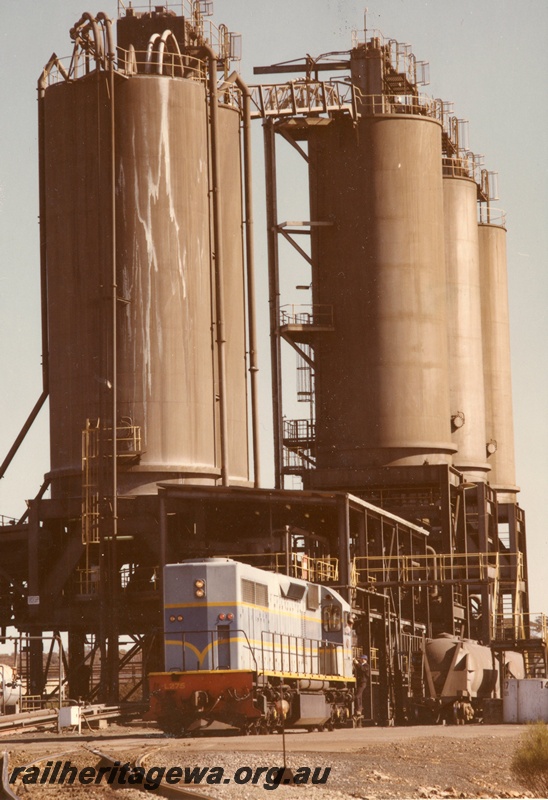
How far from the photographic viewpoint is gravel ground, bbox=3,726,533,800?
Result: 17.2m

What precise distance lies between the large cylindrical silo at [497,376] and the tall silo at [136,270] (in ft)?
64.3

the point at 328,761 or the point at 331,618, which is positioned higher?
the point at 331,618

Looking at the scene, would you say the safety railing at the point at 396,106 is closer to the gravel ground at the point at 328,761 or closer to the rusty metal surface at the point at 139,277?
the rusty metal surface at the point at 139,277

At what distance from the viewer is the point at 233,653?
2862cm

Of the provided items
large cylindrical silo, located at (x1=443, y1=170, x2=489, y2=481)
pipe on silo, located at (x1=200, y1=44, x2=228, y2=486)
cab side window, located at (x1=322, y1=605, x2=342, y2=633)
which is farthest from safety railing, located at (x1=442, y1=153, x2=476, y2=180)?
cab side window, located at (x1=322, y1=605, x2=342, y2=633)

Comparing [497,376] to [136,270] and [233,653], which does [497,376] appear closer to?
[136,270]

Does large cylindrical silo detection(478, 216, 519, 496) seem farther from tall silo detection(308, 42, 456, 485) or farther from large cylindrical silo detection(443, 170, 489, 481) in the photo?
tall silo detection(308, 42, 456, 485)

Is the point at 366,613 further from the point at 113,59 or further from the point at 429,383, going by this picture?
the point at 113,59

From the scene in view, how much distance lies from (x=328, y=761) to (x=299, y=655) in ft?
35.5

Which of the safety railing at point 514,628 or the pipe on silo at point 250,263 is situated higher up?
the pipe on silo at point 250,263

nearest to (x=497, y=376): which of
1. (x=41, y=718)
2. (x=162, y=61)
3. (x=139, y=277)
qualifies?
(x=162, y=61)

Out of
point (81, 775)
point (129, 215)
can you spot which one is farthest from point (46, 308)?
point (81, 775)

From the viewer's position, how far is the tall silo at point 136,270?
4459cm

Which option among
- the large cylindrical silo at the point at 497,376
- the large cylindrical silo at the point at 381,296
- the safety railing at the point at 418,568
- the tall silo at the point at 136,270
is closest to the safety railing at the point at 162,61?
the tall silo at the point at 136,270
